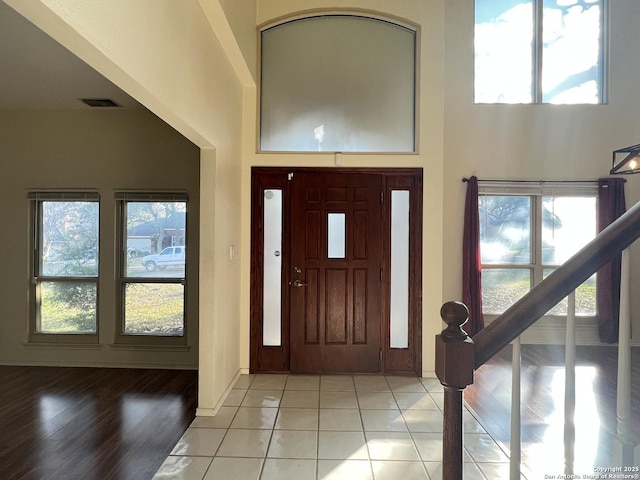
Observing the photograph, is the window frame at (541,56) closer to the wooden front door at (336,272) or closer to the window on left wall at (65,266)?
the wooden front door at (336,272)

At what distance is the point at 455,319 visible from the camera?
3.26 feet

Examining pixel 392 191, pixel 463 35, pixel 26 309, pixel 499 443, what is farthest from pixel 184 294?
pixel 463 35

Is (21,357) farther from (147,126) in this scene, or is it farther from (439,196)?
(439,196)

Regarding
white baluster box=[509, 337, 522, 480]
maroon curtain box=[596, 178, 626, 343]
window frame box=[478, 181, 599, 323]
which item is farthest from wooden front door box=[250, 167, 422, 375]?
maroon curtain box=[596, 178, 626, 343]

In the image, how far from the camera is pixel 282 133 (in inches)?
152

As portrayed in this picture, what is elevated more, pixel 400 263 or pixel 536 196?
pixel 536 196

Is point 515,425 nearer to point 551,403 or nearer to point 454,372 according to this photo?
point 454,372

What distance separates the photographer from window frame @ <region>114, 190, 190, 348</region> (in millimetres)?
4055

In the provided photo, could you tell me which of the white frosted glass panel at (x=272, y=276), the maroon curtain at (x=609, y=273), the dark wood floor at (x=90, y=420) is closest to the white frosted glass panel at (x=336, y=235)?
the white frosted glass panel at (x=272, y=276)

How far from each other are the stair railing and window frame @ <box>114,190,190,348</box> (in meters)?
3.59

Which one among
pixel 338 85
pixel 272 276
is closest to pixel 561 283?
pixel 272 276

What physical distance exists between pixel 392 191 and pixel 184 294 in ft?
8.50

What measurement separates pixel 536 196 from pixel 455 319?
4716mm

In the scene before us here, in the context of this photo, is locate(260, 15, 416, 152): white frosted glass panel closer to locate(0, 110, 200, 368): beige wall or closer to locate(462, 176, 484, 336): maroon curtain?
locate(0, 110, 200, 368): beige wall
